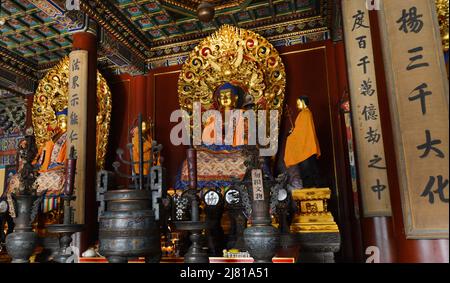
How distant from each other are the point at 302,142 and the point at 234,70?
6.11ft

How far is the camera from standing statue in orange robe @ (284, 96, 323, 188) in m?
3.92

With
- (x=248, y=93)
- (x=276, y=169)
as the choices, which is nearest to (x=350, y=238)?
(x=276, y=169)

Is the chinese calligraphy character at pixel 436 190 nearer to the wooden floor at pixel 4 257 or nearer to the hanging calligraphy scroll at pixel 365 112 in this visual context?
the hanging calligraphy scroll at pixel 365 112

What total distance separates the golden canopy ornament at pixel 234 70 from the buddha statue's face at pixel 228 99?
0.69ft

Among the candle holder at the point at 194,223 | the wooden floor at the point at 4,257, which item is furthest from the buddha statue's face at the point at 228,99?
the wooden floor at the point at 4,257

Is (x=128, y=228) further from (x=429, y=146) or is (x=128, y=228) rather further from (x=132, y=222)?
(x=429, y=146)

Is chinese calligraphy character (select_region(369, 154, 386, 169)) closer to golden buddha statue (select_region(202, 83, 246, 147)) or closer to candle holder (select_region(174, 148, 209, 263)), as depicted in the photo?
candle holder (select_region(174, 148, 209, 263))

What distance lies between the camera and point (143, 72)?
5.99m

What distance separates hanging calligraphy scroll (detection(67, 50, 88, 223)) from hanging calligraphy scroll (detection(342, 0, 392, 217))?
306 centimetres

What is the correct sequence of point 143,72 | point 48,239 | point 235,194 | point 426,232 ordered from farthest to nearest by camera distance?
1. point 143,72
2. point 48,239
3. point 235,194
4. point 426,232

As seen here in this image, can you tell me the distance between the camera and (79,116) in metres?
4.41

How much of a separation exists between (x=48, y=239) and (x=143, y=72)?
9.83ft

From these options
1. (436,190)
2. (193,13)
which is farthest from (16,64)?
(436,190)
